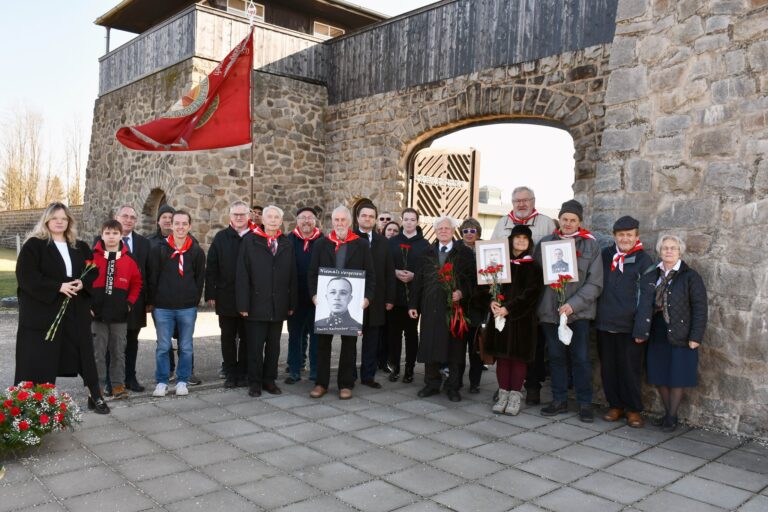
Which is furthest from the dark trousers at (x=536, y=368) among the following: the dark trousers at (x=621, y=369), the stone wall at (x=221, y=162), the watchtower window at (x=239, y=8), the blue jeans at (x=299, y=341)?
the watchtower window at (x=239, y=8)

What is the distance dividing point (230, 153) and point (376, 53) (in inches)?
130

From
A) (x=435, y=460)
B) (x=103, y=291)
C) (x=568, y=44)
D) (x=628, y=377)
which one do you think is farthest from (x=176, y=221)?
(x=568, y=44)

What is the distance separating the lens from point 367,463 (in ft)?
12.7

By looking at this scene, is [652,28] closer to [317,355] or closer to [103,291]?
[317,355]

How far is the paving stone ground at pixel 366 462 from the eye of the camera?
3316 millimetres

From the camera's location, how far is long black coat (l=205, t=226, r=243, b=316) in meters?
5.71

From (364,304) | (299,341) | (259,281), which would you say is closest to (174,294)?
(259,281)

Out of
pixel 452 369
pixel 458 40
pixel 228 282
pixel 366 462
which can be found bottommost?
pixel 366 462

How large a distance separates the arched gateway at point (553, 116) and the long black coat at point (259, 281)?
301cm

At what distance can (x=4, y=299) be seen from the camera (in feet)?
35.4

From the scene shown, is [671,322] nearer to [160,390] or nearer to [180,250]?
[180,250]

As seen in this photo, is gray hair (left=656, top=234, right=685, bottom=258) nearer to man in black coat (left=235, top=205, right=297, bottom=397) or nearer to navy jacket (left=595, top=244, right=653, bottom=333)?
navy jacket (left=595, top=244, right=653, bottom=333)

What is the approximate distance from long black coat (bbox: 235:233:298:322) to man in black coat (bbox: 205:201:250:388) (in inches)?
7.6

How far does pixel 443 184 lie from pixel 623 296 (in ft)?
23.3
